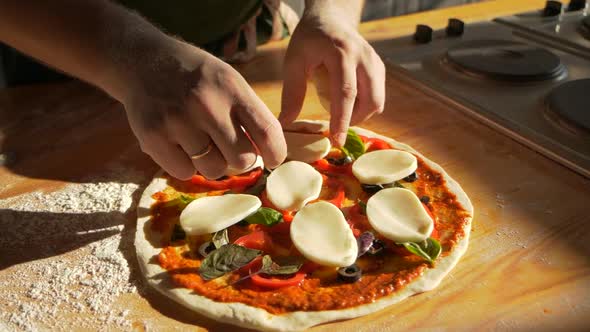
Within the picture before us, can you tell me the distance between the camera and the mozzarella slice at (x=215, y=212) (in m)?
1.19

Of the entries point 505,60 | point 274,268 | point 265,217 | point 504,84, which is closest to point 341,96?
point 265,217

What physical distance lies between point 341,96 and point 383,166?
21cm

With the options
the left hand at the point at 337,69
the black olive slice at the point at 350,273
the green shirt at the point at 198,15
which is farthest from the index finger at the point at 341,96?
the green shirt at the point at 198,15

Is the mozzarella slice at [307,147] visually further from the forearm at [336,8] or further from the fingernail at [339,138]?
the forearm at [336,8]

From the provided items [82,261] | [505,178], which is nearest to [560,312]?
[505,178]

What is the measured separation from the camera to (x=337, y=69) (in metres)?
1.33

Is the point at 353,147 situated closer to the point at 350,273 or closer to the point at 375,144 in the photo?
the point at 375,144

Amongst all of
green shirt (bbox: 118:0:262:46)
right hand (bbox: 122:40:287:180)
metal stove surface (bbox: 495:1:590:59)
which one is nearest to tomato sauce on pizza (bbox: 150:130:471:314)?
right hand (bbox: 122:40:287:180)

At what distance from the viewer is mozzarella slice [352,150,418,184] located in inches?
53.4

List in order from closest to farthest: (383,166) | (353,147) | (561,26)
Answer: (383,166), (353,147), (561,26)

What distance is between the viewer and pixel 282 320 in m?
1.04

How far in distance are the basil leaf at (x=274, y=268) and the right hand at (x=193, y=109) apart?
19 cm

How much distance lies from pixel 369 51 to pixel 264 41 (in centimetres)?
90

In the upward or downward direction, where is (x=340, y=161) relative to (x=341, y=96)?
downward
